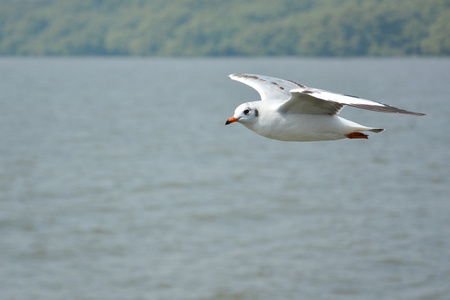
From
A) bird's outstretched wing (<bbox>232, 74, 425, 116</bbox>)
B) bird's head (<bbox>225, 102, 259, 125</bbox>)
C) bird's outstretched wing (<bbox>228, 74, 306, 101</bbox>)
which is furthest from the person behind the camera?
bird's outstretched wing (<bbox>228, 74, 306, 101</bbox>)

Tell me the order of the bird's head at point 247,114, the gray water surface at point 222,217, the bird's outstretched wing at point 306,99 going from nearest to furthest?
the bird's outstretched wing at point 306,99, the bird's head at point 247,114, the gray water surface at point 222,217

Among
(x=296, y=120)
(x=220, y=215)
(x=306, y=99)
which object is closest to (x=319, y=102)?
(x=306, y=99)

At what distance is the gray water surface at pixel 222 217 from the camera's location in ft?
108

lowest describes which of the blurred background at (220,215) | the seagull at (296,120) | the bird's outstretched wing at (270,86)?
the blurred background at (220,215)

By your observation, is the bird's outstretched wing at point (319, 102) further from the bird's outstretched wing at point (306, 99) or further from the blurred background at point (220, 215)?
the blurred background at point (220, 215)

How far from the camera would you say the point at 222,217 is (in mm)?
42438

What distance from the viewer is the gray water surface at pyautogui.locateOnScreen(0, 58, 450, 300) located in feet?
108

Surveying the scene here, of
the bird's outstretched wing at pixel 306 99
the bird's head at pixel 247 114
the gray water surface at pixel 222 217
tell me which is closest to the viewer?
the bird's outstretched wing at pixel 306 99

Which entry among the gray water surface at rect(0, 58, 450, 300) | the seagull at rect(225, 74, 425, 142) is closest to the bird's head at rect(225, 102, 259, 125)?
the seagull at rect(225, 74, 425, 142)

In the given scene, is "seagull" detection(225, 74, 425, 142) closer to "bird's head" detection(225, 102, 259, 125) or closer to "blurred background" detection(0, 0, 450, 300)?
"bird's head" detection(225, 102, 259, 125)

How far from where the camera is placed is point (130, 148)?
72.4m

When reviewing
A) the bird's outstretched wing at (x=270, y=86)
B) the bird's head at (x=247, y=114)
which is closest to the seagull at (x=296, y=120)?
the bird's head at (x=247, y=114)

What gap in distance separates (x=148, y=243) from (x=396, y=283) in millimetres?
13774

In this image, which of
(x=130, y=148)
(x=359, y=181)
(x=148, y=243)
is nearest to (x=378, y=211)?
(x=359, y=181)
